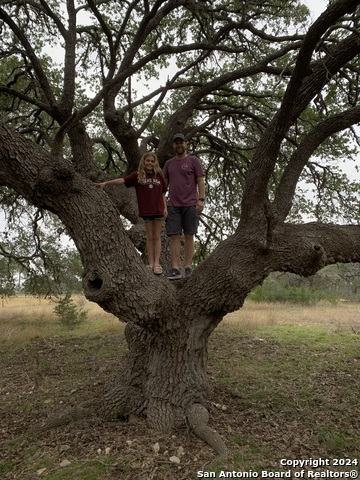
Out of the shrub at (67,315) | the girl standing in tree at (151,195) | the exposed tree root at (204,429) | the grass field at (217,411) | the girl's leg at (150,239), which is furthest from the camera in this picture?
the shrub at (67,315)

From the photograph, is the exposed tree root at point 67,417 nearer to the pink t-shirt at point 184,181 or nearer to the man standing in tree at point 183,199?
the man standing in tree at point 183,199

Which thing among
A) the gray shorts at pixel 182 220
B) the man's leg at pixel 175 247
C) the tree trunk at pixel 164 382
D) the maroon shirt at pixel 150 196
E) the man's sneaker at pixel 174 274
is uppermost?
the maroon shirt at pixel 150 196

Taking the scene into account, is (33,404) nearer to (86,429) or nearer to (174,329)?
(86,429)

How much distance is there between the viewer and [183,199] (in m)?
4.29

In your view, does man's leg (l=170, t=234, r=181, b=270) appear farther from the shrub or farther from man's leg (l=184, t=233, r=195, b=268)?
the shrub

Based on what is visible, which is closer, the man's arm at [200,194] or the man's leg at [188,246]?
the man's arm at [200,194]

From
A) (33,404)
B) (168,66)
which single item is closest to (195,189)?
(33,404)

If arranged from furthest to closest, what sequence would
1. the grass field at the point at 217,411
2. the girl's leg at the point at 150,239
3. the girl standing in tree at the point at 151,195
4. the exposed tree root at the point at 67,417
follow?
the girl's leg at the point at 150,239 → the girl standing in tree at the point at 151,195 → the exposed tree root at the point at 67,417 → the grass field at the point at 217,411

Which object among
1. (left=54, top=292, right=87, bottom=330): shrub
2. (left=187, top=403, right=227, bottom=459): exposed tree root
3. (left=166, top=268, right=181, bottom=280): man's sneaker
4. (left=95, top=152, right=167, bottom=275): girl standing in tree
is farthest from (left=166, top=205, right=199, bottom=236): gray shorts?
(left=54, top=292, right=87, bottom=330): shrub

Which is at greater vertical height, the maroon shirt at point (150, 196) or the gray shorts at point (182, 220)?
the maroon shirt at point (150, 196)

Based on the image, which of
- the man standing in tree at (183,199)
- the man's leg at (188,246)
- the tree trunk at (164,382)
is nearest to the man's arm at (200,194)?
the man standing in tree at (183,199)

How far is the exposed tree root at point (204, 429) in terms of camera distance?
3320 millimetres

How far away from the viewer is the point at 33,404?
4.84m

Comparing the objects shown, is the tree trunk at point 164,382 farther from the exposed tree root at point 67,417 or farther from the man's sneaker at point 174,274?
the man's sneaker at point 174,274
